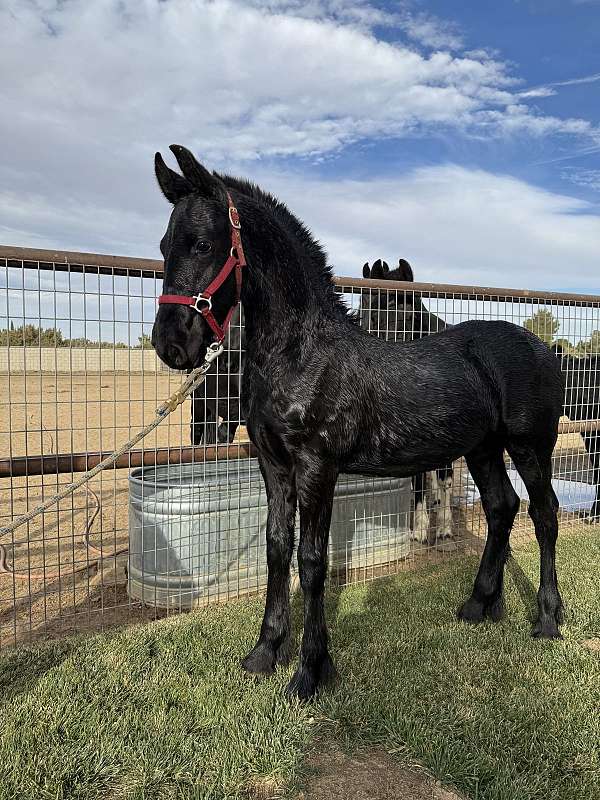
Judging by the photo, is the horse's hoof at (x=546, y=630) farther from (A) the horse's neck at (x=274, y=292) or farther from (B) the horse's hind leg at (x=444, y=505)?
(A) the horse's neck at (x=274, y=292)

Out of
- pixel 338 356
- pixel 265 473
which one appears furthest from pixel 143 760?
pixel 338 356

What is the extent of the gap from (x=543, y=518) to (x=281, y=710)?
6.62 feet

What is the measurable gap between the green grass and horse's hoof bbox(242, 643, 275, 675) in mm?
79

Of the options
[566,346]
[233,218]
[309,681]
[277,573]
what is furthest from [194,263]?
[566,346]

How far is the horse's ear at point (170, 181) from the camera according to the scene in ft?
8.22

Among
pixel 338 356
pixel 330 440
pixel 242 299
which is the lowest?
pixel 330 440

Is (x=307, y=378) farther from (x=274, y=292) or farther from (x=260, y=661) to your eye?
(x=260, y=661)

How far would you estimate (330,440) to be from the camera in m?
2.70

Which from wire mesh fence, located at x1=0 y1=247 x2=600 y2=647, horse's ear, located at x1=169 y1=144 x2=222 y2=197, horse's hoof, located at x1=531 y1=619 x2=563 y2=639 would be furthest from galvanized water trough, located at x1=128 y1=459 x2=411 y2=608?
horse's ear, located at x1=169 y1=144 x2=222 y2=197

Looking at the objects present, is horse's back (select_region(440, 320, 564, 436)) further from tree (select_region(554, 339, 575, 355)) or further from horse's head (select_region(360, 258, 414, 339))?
tree (select_region(554, 339, 575, 355))

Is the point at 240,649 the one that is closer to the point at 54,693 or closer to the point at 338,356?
the point at 54,693

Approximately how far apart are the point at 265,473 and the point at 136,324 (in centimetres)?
135

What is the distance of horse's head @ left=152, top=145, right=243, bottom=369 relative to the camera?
2.38 meters

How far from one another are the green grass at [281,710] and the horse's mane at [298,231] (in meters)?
1.89
